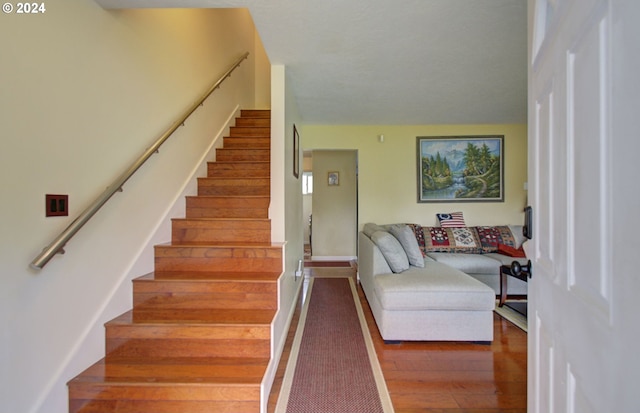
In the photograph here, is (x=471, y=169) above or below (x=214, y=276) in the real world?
above

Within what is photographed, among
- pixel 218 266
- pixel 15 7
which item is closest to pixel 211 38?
pixel 15 7

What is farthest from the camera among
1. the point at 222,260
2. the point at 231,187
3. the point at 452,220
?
the point at 452,220

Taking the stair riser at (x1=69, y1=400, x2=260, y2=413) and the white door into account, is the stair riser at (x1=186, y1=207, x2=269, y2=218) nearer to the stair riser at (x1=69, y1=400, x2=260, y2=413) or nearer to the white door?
the stair riser at (x1=69, y1=400, x2=260, y2=413)

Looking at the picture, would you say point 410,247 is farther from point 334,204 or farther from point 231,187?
point 334,204

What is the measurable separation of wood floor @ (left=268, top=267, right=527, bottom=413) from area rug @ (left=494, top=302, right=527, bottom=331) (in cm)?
11

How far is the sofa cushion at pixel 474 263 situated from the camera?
3.39 meters

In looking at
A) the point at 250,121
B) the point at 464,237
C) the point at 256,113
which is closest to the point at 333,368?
the point at 464,237

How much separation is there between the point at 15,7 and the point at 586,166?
6.91 ft

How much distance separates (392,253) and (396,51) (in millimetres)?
1748

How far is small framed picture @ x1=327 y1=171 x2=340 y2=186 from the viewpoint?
232 inches

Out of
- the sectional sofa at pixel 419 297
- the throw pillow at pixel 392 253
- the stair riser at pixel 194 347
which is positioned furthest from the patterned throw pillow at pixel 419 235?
the stair riser at pixel 194 347

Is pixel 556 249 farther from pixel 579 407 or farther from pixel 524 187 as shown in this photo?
pixel 524 187

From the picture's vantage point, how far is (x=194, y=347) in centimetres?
168

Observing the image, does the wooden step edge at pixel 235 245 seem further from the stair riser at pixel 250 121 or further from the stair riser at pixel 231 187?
the stair riser at pixel 250 121
